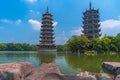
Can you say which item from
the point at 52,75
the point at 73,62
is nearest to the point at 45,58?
the point at 73,62

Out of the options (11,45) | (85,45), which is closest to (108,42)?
(85,45)

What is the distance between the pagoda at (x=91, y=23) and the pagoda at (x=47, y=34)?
42.4 feet

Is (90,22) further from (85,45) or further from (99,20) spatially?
(85,45)

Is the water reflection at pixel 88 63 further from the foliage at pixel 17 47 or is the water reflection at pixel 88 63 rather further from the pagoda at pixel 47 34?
the foliage at pixel 17 47

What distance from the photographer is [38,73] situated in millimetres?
11258

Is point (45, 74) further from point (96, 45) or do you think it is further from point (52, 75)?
point (96, 45)

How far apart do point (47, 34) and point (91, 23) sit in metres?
17.2

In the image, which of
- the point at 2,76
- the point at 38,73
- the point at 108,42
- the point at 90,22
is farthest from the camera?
the point at 90,22

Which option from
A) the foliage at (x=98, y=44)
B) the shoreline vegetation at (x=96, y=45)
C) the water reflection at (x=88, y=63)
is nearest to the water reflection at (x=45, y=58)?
the water reflection at (x=88, y=63)

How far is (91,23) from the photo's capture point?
282 feet

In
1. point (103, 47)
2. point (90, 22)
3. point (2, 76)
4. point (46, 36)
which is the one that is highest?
point (90, 22)

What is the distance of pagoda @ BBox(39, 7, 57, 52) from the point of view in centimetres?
8150

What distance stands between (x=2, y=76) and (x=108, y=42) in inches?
2179

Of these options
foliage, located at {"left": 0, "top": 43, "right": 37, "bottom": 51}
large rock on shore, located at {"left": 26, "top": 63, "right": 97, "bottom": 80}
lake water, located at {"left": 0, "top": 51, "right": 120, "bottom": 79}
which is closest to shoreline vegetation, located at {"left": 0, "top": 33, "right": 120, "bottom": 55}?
lake water, located at {"left": 0, "top": 51, "right": 120, "bottom": 79}
